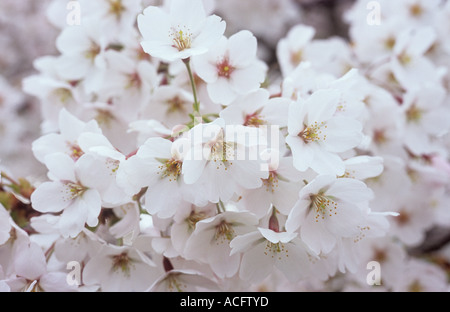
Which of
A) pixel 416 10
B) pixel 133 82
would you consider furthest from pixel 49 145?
pixel 416 10

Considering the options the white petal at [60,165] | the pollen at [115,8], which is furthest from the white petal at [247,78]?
the pollen at [115,8]

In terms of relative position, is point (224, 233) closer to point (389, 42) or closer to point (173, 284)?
point (173, 284)

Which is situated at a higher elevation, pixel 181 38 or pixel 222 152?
pixel 181 38

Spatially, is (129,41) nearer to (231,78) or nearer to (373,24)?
(231,78)

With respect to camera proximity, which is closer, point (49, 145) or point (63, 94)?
point (49, 145)

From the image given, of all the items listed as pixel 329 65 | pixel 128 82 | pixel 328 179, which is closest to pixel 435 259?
pixel 329 65

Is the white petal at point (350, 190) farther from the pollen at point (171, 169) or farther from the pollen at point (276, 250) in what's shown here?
the pollen at point (171, 169)

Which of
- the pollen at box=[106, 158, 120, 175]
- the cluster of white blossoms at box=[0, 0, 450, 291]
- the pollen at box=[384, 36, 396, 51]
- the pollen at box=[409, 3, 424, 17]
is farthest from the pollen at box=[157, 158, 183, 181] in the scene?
the pollen at box=[409, 3, 424, 17]
